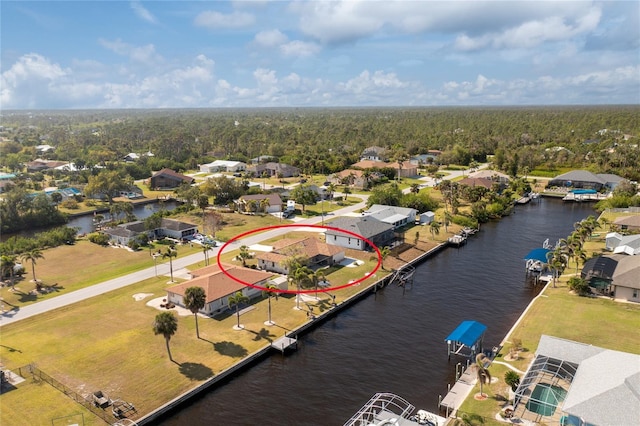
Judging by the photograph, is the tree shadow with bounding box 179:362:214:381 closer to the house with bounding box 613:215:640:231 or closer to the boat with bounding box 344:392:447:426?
the boat with bounding box 344:392:447:426

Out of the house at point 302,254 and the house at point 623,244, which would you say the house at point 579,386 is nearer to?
the house at point 302,254

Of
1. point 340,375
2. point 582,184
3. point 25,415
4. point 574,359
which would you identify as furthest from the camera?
point 582,184

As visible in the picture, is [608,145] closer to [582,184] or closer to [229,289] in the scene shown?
[582,184]

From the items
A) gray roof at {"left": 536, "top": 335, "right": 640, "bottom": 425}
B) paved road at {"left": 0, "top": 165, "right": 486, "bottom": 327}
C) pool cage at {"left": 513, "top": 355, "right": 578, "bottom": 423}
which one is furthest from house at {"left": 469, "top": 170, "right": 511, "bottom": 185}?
pool cage at {"left": 513, "top": 355, "right": 578, "bottom": 423}

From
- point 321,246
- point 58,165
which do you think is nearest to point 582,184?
point 321,246

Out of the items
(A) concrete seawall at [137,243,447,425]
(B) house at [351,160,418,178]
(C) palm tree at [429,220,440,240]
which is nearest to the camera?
(A) concrete seawall at [137,243,447,425]

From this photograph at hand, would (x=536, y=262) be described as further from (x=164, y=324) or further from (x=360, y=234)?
(x=164, y=324)

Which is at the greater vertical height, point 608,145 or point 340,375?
point 608,145

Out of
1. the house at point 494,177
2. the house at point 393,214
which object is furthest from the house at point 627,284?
the house at point 494,177
